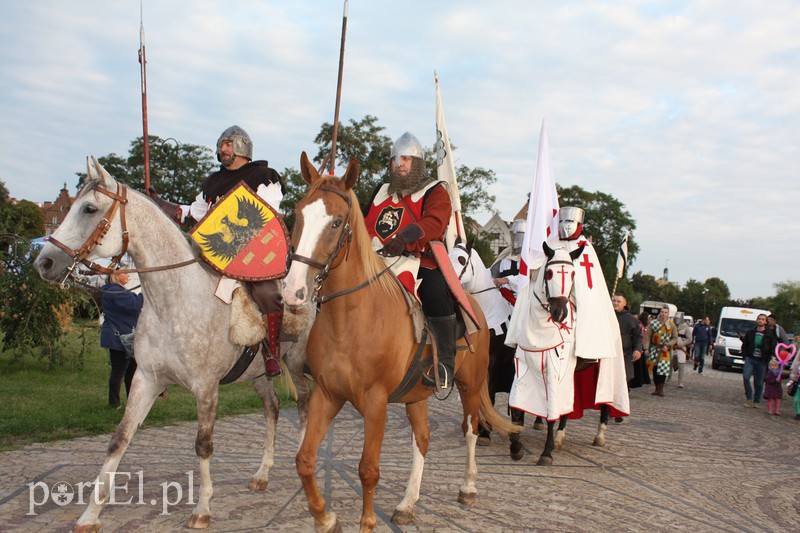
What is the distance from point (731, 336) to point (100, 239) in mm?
29899

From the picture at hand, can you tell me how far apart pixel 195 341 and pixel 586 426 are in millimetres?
7795

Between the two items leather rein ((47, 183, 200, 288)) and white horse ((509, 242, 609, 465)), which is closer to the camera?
leather rein ((47, 183, 200, 288))

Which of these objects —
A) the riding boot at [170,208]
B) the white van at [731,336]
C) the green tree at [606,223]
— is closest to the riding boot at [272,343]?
the riding boot at [170,208]

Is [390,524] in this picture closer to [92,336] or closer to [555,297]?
[555,297]

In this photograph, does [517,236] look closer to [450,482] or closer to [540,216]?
[540,216]

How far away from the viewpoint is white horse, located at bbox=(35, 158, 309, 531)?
15.3 feet

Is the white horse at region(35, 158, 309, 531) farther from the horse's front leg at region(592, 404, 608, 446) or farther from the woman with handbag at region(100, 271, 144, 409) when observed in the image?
the horse's front leg at region(592, 404, 608, 446)

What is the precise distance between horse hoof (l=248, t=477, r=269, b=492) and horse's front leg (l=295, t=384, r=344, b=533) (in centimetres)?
142

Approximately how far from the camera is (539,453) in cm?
846

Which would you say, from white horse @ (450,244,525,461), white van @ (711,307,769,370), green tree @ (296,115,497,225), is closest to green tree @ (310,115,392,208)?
green tree @ (296,115,497,225)

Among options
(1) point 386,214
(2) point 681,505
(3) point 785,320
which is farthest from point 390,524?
(3) point 785,320

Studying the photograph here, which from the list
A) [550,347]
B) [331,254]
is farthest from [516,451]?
[331,254]

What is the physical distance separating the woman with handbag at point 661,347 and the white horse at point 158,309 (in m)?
14.0

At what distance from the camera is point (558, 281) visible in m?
7.82
